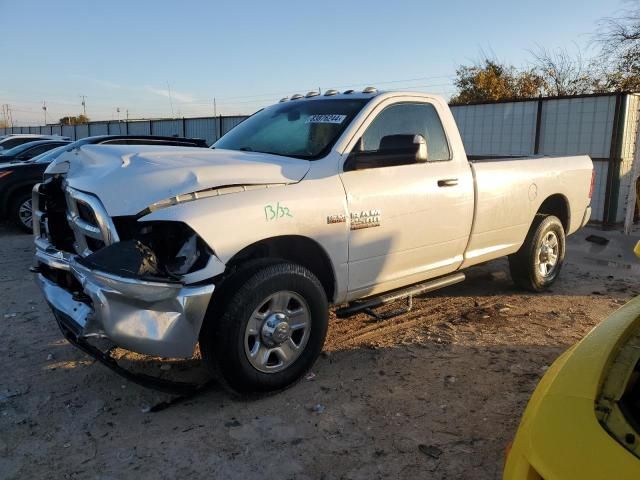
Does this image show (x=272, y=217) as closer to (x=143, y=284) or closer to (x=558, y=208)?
(x=143, y=284)

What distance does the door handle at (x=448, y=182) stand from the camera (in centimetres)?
434

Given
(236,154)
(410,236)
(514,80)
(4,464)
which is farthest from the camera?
(514,80)

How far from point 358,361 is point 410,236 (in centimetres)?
102

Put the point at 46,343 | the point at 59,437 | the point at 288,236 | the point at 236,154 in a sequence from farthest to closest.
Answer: the point at 46,343, the point at 236,154, the point at 288,236, the point at 59,437

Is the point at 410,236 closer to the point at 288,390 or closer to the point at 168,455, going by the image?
the point at 288,390

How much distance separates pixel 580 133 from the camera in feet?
34.5

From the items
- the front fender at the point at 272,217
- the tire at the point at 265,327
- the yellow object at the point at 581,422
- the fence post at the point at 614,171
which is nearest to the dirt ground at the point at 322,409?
the tire at the point at 265,327

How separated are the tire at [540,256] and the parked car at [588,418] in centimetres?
374

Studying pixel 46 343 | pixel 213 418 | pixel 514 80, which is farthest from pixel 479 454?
pixel 514 80

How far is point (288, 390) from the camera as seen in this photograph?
3.61 meters

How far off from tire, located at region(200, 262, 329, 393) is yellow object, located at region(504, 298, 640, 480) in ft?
5.62

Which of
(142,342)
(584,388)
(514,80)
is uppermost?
(514,80)

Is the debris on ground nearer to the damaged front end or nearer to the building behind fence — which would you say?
the building behind fence

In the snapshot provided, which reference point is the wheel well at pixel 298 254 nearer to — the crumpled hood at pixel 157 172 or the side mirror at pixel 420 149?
the crumpled hood at pixel 157 172
